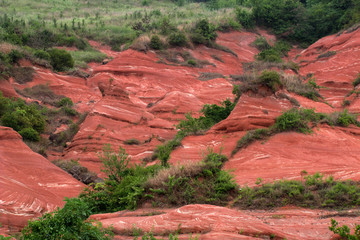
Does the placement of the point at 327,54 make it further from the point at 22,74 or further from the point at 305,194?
the point at 305,194

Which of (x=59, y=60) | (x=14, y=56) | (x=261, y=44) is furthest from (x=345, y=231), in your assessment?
(x=261, y=44)

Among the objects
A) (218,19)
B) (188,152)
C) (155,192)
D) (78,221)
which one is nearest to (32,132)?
(188,152)

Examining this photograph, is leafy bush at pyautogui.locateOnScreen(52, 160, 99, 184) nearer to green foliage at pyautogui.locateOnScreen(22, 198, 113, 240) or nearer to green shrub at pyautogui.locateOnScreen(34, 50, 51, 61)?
green foliage at pyautogui.locateOnScreen(22, 198, 113, 240)

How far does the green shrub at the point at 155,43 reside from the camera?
24969 mm

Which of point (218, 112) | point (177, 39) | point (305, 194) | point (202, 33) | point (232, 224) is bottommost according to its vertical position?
point (218, 112)

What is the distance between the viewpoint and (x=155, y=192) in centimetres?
796

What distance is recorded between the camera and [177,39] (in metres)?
26.3

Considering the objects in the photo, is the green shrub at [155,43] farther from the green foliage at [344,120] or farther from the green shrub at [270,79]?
the green foliage at [344,120]

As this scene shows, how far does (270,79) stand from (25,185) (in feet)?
25.8

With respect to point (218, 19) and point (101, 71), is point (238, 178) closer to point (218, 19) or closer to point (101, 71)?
point (101, 71)

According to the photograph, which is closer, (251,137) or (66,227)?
(66,227)

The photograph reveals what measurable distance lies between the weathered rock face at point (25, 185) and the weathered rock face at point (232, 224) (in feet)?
6.70

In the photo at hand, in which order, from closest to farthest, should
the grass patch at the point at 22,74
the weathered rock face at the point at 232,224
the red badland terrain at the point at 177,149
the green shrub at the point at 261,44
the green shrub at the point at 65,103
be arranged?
1. the weathered rock face at the point at 232,224
2. the red badland terrain at the point at 177,149
3. the green shrub at the point at 65,103
4. the grass patch at the point at 22,74
5. the green shrub at the point at 261,44

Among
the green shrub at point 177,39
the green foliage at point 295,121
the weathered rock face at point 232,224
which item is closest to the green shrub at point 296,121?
the green foliage at point 295,121
